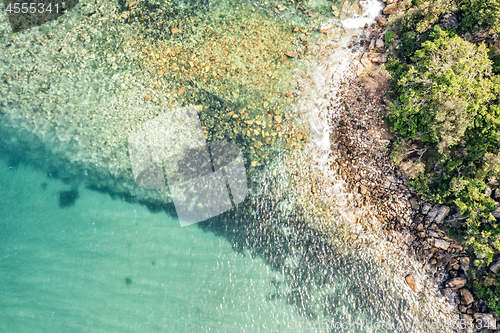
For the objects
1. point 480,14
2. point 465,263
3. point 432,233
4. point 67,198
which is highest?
point 480,14

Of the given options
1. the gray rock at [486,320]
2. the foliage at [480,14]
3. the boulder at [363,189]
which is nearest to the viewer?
the foliage at [480,14]

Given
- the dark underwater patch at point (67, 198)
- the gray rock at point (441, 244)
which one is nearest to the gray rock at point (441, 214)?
the gray rock at point (441, 244)

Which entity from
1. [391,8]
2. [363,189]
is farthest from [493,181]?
[391,8]

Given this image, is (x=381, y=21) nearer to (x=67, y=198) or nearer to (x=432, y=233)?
(x=432, y=233)

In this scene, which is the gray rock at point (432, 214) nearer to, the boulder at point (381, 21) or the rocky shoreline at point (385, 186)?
the rocky shoreline at point (385, 186)

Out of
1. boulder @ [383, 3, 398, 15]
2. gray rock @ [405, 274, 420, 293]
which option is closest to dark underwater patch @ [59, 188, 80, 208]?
gray rock @ [405, 274, 420, 293]

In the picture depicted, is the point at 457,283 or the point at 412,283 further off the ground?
the point at 457,283
